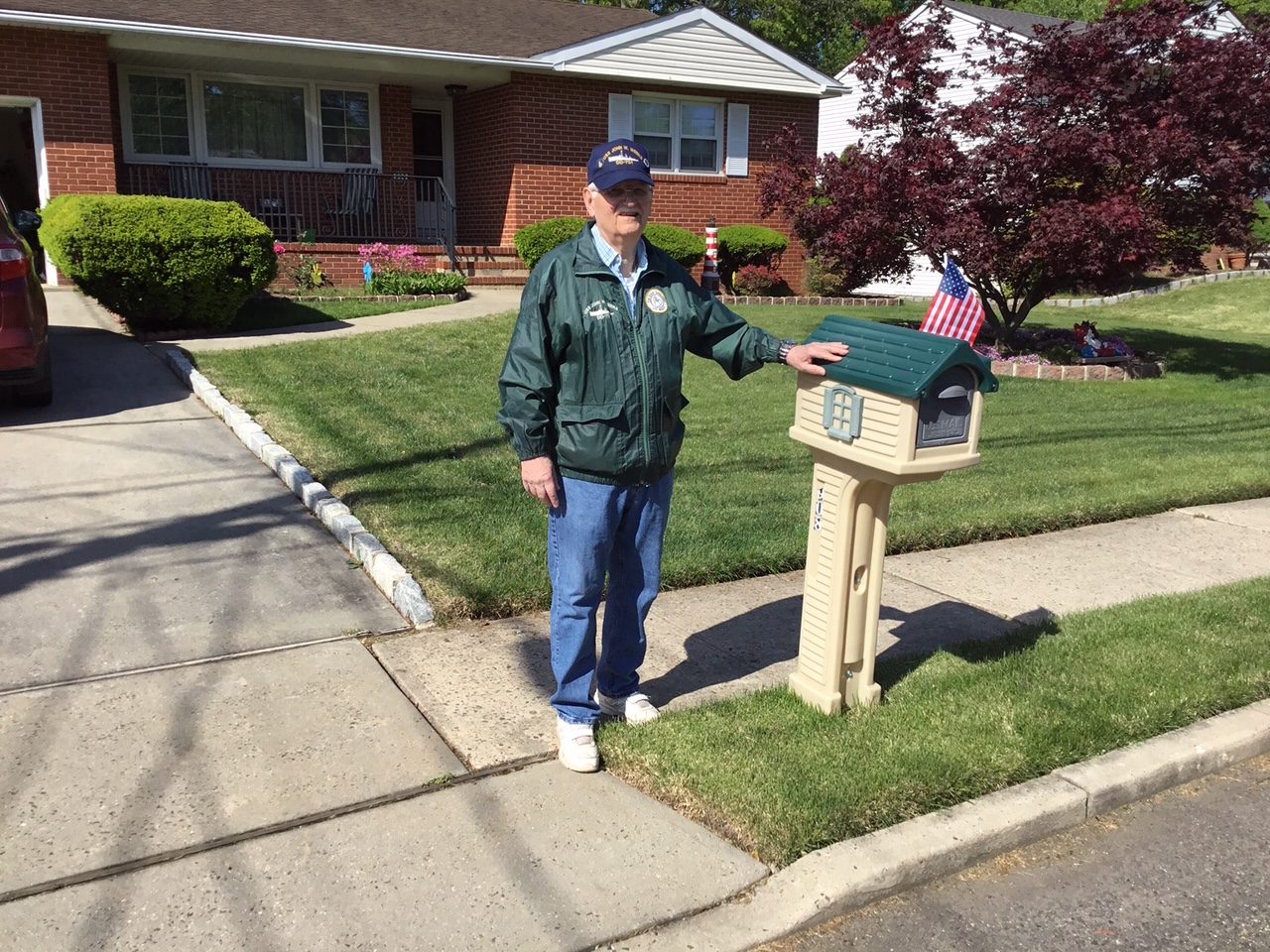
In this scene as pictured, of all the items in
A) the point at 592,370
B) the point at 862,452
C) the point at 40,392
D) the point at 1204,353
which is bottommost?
the point at 1204,353

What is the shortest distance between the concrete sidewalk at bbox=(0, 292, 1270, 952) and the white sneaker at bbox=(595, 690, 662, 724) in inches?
8.4

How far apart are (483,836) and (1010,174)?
10144mm

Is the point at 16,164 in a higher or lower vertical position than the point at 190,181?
higher

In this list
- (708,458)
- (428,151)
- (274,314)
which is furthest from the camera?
(428,151)

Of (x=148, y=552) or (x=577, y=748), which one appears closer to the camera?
(x=577, y=748)

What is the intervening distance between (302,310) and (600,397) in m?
10.7

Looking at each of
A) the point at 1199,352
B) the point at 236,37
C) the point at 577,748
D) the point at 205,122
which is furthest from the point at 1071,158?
the point at 205,122

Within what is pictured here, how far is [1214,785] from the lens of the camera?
391 centimetres

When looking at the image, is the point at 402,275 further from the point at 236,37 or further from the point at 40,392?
the point at 40,392

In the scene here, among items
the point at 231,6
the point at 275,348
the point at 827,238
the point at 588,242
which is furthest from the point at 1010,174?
the point at 231,6

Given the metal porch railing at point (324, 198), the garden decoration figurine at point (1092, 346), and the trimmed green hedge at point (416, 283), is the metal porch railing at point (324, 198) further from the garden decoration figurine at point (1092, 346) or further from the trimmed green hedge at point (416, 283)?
the garden decoration figurine at point (1092, 346)

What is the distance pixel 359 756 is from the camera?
3666 mm

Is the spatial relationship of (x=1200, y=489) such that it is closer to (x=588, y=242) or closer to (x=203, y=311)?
(x=588, y=242)

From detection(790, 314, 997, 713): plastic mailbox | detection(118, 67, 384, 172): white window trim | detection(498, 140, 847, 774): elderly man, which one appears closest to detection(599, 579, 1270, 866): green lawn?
detection(790, 314, 997, 713): plastic mailbox
